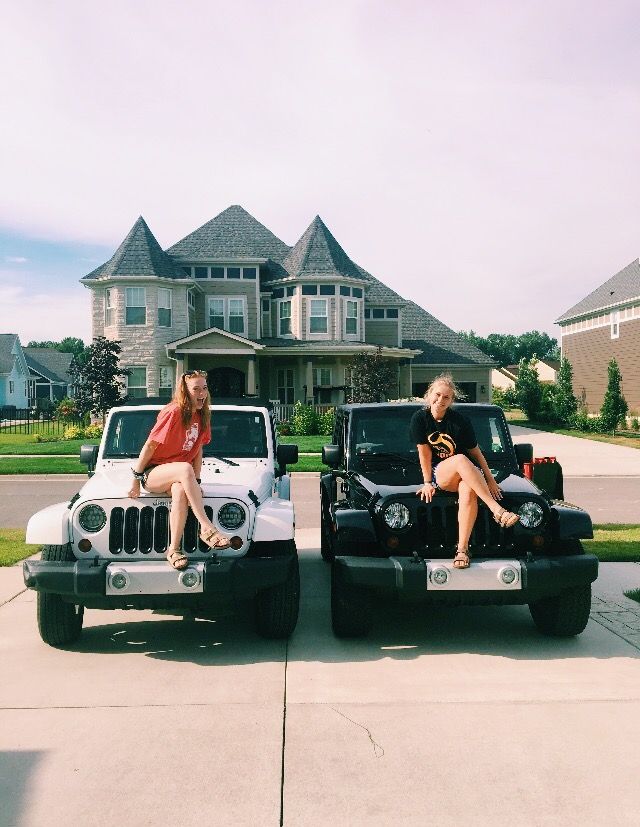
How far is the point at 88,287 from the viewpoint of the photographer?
34.0 m

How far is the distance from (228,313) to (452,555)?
31.0 m

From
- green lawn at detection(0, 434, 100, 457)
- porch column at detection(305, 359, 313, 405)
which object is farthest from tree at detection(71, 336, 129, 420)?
porch column at detection(305, 359, 313, 405)

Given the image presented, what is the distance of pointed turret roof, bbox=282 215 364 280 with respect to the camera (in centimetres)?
3519

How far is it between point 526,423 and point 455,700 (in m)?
39.1

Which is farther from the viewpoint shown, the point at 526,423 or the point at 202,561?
the point at 526,423

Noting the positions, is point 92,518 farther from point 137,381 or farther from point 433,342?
point 433,342

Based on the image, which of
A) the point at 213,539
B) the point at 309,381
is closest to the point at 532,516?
the point at 213,539

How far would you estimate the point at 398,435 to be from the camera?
7.27 m

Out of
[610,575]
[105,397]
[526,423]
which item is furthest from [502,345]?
[610,575]

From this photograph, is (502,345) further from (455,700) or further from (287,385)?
(455,700)

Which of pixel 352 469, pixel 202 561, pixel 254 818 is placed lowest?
pixel 254 818

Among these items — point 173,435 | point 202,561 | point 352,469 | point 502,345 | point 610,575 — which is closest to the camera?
point 202,561

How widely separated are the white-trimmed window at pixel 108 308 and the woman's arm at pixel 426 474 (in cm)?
2942

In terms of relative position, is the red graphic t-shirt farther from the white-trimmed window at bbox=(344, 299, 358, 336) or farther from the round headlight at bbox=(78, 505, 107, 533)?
the white-trimmed window at bbox=(344, 299, 358, 336)
